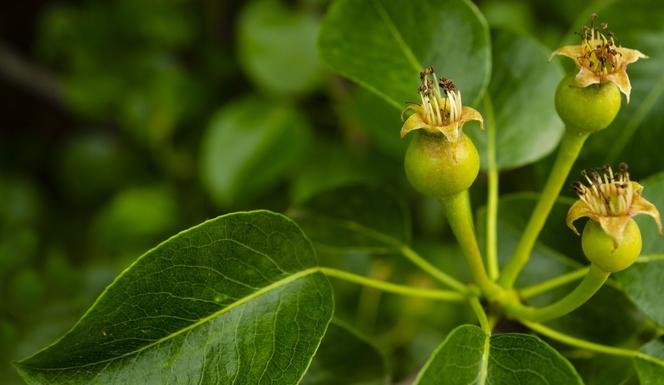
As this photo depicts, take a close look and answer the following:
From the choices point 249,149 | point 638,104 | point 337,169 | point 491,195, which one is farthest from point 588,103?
point 249,149

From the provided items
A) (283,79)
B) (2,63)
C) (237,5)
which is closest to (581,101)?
(283,79)

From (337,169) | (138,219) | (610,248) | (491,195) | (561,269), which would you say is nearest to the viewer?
(610,248)

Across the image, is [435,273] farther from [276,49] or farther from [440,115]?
[276,49]

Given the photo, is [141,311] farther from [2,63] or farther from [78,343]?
[2,63]

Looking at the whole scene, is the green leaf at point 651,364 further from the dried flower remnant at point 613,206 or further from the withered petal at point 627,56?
the withered petal at point 627,56

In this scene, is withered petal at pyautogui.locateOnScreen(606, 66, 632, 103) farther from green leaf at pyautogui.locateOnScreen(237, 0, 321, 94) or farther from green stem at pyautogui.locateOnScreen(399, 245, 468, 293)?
green leaf at pyautogui.locateOnScreen(237, 0, 321, 94)

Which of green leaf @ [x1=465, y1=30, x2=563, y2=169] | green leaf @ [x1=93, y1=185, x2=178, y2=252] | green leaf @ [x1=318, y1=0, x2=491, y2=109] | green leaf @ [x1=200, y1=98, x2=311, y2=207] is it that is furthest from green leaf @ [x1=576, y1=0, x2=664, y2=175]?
green leaf @ [x1=93, y1=185, x2=178, y2=252]
